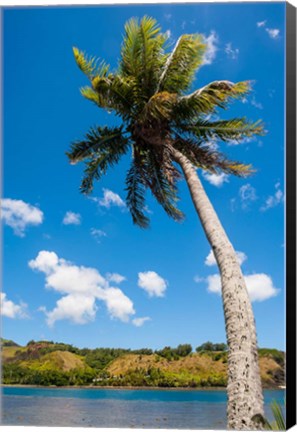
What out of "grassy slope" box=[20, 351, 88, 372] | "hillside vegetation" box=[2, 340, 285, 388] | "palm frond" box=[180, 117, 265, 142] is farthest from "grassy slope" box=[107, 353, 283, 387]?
"palm frond" box=[180, 117, 265, 142]

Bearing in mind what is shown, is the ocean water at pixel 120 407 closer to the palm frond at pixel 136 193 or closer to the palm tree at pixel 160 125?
the palm frond at pixel 136 193

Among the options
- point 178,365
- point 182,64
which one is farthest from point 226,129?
point 178,365

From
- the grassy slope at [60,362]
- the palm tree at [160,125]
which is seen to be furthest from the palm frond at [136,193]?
the grassy slope at [60,362]

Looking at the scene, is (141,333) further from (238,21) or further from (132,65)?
(132,65)

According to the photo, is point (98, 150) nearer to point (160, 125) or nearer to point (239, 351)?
point (160, 125)

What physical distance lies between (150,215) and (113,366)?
234 inches

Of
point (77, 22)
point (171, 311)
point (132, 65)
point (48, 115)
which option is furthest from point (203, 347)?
point (132, 65)

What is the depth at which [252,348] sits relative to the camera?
7047mm

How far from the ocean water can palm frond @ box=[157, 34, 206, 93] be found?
21.4ft

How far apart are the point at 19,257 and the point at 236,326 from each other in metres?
10.9

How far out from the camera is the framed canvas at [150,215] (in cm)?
876

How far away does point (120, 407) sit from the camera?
1744 centimetres

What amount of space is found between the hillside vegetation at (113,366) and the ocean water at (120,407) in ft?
1.27

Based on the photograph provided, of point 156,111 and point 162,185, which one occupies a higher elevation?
point 156,111
